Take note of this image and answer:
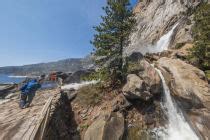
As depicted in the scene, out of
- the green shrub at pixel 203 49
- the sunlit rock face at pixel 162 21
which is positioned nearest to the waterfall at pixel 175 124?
the green shrub at pixel 203 49

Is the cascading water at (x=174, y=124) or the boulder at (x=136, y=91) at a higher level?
the boulder at (x=136, y=91)

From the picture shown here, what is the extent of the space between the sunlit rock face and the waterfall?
90.3ft

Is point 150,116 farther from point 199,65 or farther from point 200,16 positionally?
point 200,16

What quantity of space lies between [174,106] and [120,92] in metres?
5.57

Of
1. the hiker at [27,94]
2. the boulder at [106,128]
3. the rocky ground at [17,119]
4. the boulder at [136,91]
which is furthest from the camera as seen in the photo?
the boulder at [136,91]

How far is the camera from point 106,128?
16.9m

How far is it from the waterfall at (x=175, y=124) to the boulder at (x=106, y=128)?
13.2ft

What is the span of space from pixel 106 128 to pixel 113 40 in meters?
10.5

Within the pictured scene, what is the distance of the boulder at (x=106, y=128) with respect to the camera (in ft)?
54.2

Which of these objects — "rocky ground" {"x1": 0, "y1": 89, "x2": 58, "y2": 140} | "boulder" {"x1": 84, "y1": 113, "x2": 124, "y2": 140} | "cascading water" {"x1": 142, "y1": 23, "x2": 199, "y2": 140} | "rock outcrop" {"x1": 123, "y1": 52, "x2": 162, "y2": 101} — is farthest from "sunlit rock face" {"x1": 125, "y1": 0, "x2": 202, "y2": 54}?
"rocky ground" {"x1": 0, "y1": 89, "x2": 58, "y2": 140}

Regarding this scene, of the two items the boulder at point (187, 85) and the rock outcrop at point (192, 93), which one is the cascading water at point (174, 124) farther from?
the boulder at point (187, 85)

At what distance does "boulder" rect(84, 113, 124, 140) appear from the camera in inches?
651

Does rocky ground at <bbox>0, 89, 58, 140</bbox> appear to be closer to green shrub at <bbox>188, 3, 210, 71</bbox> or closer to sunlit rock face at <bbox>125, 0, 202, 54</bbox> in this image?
green shrub at <bbox>188, 3, 210, 71</bbox>

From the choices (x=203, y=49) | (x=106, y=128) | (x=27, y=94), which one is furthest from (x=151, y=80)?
(x=27, y=94)
